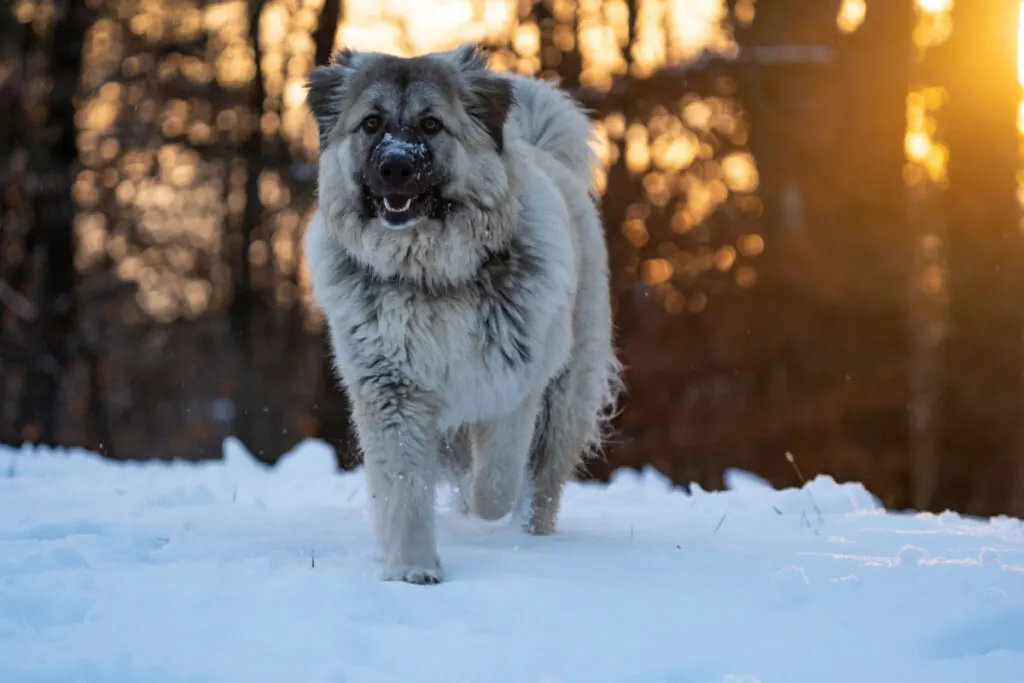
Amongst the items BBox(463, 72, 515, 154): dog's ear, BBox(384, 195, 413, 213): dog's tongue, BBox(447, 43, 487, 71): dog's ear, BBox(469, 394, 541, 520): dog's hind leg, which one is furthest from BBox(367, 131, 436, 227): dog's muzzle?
BBox(469, 394, 541, 520): dog's hind leg

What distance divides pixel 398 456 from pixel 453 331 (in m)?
0.52

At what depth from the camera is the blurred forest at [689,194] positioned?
460 inches

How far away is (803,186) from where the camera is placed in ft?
42.4

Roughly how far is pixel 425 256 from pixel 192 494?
2.27 meters

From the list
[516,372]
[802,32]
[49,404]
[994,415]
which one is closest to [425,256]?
[516,372]

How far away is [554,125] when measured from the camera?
596 cm

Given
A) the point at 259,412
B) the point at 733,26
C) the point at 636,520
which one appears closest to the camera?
the point at 636,520

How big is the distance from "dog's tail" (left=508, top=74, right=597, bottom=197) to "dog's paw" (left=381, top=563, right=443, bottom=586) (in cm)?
260

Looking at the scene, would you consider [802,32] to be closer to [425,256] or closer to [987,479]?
[987,479]

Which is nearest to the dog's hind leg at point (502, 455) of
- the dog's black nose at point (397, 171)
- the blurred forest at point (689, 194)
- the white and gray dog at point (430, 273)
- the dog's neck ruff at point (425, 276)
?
the white and gray dog at point (430, 273)

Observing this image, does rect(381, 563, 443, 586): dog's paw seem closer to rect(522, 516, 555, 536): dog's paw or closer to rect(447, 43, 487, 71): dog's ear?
rect(522, 516, 555, 536): dog's paw

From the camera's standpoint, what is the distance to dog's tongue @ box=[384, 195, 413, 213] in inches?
173

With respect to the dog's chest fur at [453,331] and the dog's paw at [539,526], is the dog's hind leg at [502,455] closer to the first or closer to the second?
the dog's chest fur at [453,331]

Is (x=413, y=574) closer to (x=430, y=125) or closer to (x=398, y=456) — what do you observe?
(x=398, y=456)
